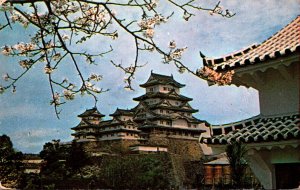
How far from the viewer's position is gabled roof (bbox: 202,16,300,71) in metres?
2.72

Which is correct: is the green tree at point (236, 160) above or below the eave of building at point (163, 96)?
below

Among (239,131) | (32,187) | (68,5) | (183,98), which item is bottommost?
(32,187)

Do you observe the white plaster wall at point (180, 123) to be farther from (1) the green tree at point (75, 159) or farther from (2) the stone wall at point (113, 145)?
(1) the green tree at point (75, 159)

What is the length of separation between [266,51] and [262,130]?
569 millimetres

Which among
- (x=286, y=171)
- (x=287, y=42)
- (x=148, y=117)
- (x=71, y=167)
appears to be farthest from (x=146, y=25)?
(x=148, y=117)

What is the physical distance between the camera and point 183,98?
1670 cm

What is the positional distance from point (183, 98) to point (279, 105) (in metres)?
13.9

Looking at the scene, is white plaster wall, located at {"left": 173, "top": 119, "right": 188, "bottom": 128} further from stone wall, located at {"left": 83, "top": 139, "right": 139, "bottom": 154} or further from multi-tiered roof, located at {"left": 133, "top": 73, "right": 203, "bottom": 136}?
stone wall, located at {"left": 83, "top": 139, "right": 139, "bottom": 154}

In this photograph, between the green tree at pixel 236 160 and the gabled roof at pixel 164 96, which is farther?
the gabled roof at pixel 164 96

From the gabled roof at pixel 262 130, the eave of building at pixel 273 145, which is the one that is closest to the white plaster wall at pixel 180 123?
the gabled roof at pixel 262 130

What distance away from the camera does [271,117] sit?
9.45ft

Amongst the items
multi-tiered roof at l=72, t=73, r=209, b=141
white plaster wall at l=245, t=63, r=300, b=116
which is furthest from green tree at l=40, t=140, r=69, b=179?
multi-tiered roof at l=72, t=73, r=209, b=141

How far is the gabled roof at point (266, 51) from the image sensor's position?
8.92ft

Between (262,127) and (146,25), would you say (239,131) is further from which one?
(146,25)
